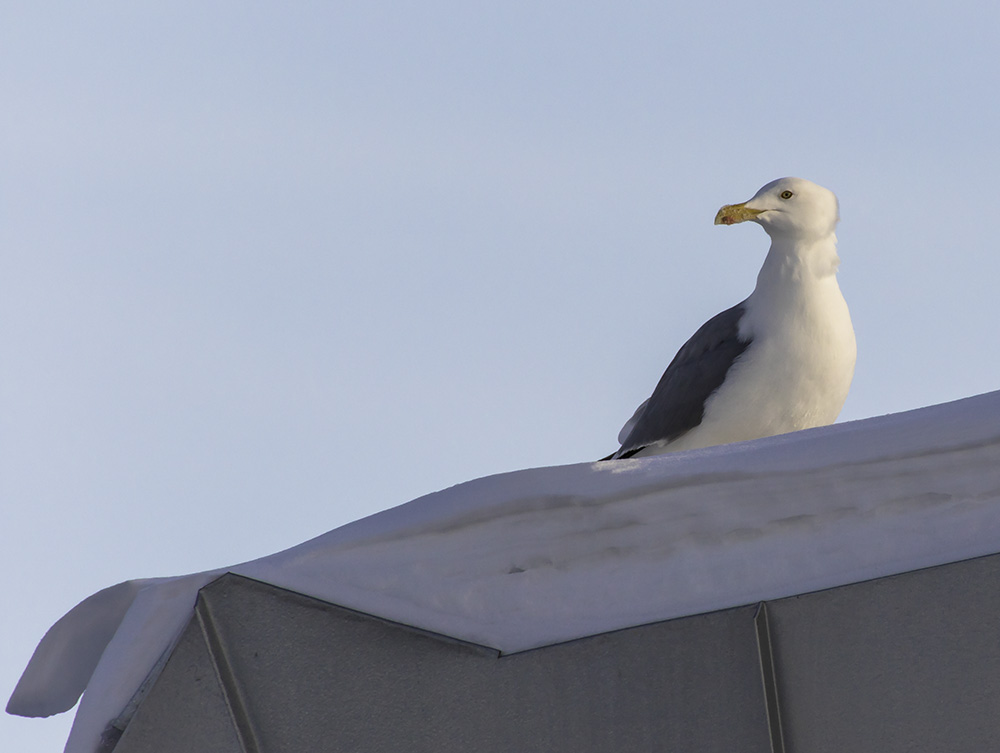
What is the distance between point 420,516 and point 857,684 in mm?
663

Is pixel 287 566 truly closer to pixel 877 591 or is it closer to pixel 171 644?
pixel 171 644

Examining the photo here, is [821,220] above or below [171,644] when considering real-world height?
above

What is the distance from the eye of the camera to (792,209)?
4168 mm

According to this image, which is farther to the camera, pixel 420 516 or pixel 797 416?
pixel 797 416

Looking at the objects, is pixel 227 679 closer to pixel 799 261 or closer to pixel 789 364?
pixel 789 364

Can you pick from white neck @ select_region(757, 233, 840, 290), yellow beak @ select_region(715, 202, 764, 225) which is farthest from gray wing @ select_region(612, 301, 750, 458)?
yellow beak @ select_region(715, 202, 764, 225)

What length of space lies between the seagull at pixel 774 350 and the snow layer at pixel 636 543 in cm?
214

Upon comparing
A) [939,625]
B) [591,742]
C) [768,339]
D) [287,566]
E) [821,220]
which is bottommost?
[591,742]

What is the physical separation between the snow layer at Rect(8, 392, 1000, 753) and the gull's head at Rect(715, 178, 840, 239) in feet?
7.94

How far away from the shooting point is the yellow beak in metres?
4.21

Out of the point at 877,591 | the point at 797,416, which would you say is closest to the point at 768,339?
the point at 797,416

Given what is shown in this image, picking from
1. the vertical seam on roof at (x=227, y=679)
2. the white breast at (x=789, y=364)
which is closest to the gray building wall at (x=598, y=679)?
the vertical seam on roof at (x=227, y=679)

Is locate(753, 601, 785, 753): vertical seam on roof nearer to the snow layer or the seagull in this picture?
the snow layer

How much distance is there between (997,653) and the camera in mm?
1745
